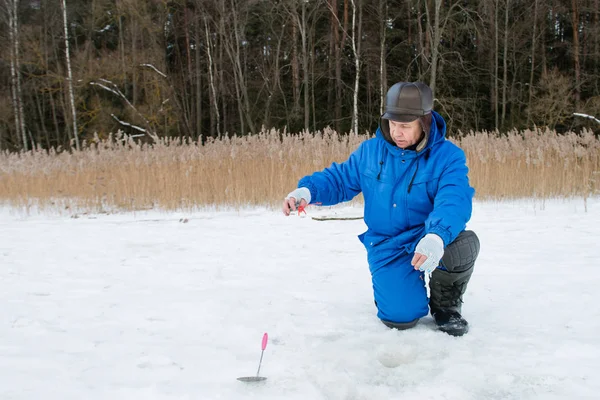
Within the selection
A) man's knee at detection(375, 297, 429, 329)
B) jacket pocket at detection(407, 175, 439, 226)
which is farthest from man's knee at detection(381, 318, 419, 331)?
jacket pocket at detection(407, 175, 439, 226)

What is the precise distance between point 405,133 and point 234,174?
4.25 meters

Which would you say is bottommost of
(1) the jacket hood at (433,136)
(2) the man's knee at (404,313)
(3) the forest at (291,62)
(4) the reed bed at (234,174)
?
(2) the man's knee at (404,313)

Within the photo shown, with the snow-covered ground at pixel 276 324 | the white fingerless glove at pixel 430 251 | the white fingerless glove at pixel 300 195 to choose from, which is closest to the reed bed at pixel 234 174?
the snow-covered ground at pixel 276 324

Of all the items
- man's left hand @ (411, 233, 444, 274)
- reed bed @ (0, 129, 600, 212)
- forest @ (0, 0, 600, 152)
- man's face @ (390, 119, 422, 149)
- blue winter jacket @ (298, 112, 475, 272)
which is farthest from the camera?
forest @ (0, 0, 600, 152)

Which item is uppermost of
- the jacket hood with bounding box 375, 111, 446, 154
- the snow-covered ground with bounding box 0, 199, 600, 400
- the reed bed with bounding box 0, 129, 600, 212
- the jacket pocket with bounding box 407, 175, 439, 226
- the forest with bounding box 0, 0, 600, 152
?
the forest with bounding box 0, 0, 600, 152

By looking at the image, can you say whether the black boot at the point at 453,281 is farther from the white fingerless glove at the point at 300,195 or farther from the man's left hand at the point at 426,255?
the white fingerless glove at the point at 300,195

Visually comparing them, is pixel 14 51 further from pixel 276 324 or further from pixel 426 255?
pixel 426 255

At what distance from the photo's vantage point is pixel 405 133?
2.26 meters

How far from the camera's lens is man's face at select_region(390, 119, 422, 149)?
2252 millimetres

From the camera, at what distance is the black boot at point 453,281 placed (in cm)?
220

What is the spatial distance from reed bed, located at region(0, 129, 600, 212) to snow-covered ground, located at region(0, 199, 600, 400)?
186 cm

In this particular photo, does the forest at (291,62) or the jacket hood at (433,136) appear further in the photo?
the forest at (291,62)

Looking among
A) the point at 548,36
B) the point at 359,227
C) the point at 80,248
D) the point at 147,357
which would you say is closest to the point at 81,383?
the point at 147,357

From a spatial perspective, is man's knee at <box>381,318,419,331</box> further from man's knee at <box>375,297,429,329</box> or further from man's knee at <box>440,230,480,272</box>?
man's knee at <box>440,230,480,272</box>
